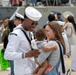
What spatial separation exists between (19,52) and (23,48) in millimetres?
92

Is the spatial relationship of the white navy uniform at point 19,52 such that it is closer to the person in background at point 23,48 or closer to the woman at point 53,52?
the person in background at point 23,48

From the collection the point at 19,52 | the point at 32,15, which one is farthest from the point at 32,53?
the point at 32,15

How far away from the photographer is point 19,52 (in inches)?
189

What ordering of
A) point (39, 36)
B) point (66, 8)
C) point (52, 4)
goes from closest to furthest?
point (39, 36), point (66, 8), point (52, 4)

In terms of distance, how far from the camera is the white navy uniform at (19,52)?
4723mm

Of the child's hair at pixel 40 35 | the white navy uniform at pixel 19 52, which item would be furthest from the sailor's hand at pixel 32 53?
the child's hair at pixel 40 35

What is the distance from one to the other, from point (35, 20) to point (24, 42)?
0.33 meters

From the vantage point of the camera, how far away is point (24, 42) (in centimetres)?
483

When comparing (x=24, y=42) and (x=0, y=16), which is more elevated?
(x=24, y=42)

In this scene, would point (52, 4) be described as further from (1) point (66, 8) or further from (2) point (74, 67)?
(2) point (74, 67)

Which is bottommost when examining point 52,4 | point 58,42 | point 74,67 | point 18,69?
point 52,4

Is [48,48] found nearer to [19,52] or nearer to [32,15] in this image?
[19,52]

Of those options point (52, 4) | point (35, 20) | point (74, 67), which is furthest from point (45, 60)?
point (52, 4)

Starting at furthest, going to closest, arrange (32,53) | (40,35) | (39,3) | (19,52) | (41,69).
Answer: (39,3) → (40,35) → (41,69) → (19,52) → (32,53)
